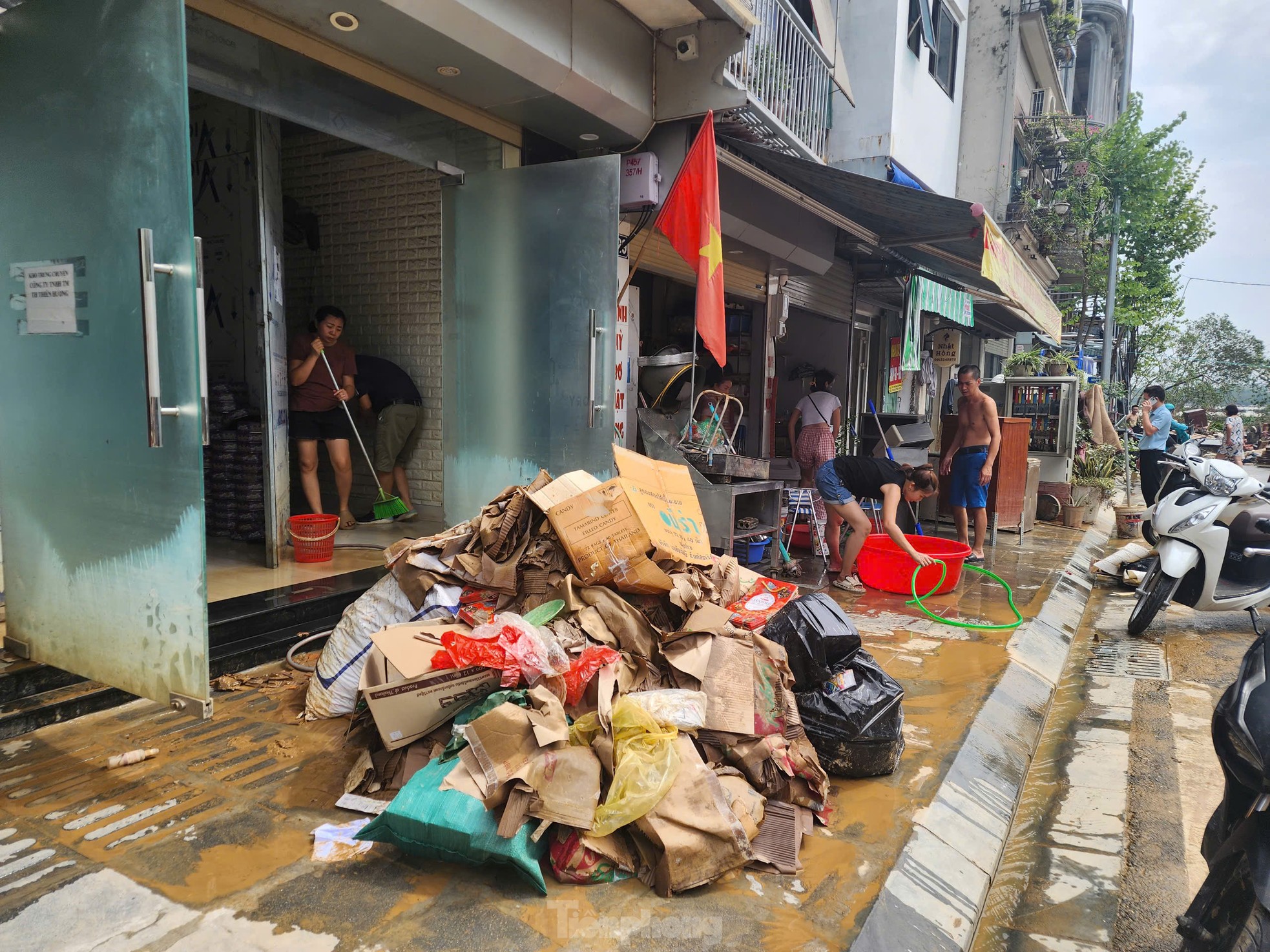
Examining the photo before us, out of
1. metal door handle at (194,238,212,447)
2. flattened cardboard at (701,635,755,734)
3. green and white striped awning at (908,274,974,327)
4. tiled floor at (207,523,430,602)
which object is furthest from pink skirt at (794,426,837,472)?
metal door handle at (194,238,212,447)

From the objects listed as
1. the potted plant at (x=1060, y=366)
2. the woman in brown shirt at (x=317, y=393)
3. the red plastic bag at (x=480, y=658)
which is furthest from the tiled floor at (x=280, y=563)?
the potted plant at (x=1060, y=366)

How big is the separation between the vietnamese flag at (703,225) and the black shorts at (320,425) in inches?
121

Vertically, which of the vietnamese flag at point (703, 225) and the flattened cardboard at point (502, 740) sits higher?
the vietnamese flag at point (703, 225)

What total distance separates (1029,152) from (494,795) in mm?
20111

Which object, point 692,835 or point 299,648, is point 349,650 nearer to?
point 299,648

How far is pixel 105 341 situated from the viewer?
2932mm

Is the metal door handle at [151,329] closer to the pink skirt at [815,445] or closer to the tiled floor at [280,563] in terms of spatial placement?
the tiled floor at [280,563]

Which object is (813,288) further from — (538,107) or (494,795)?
(494,795)

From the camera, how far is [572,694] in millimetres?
2828

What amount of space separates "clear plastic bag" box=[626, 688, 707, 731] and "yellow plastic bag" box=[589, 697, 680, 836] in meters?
0.06

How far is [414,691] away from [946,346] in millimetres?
13618

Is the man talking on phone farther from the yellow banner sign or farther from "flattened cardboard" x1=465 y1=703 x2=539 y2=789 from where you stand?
"flattened cardboard" x1=465 y1=703 x2=539 y2=789

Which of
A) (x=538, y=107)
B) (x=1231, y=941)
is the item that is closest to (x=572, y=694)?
(x=1231, y=941)

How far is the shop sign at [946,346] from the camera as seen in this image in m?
14.2
